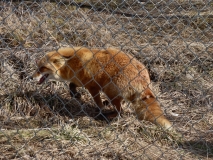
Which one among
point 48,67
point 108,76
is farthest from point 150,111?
point 48,67

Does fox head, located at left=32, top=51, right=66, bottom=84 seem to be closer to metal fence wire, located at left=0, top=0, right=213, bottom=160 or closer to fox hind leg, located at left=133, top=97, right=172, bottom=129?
metal fence wire, located at left=0, top=0, right=213, bottom=160

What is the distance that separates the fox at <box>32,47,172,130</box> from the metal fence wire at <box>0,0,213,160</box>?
0.08ft

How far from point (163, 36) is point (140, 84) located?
6.21 feet

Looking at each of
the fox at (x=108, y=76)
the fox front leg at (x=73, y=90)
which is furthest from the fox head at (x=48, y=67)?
A: the fox front leg at (x=73, y=90)

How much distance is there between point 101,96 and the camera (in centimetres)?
452

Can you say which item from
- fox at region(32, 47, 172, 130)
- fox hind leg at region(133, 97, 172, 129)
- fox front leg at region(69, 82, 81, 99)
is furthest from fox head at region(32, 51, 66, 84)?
fox hind leg at region(133, 97, 172, 129)

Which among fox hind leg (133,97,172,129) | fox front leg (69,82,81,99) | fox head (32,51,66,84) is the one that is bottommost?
fox front leg (69,82,81,99)

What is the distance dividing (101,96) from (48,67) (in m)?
0.81

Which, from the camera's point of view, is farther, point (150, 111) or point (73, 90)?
point (73, 90)

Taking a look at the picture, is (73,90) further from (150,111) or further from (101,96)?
(150,111)

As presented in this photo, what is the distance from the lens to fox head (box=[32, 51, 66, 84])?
411 centimetres

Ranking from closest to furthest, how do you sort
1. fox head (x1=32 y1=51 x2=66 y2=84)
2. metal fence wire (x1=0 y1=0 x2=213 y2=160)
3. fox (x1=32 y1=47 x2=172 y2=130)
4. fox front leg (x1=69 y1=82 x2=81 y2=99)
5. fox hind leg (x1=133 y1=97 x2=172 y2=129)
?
metal fence wire (x1=0 y1=0 x2=213 y2=160)
fox hind leg (x1=133 y1=97 x2=172 y2=129)
fox (x1=32 y1=47 x2=172 y2=130)
fox head (x1=32 y1=51 x2=66 y2=84)
fox front leg (x1=69 y1=82 x2=81 y2=99)

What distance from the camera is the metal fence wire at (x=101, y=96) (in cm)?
313

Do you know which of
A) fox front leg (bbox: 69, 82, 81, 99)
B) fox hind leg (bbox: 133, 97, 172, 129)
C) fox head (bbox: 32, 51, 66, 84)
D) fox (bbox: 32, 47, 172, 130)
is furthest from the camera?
fox front leg (bbox: 69, 82, 81, 99)
